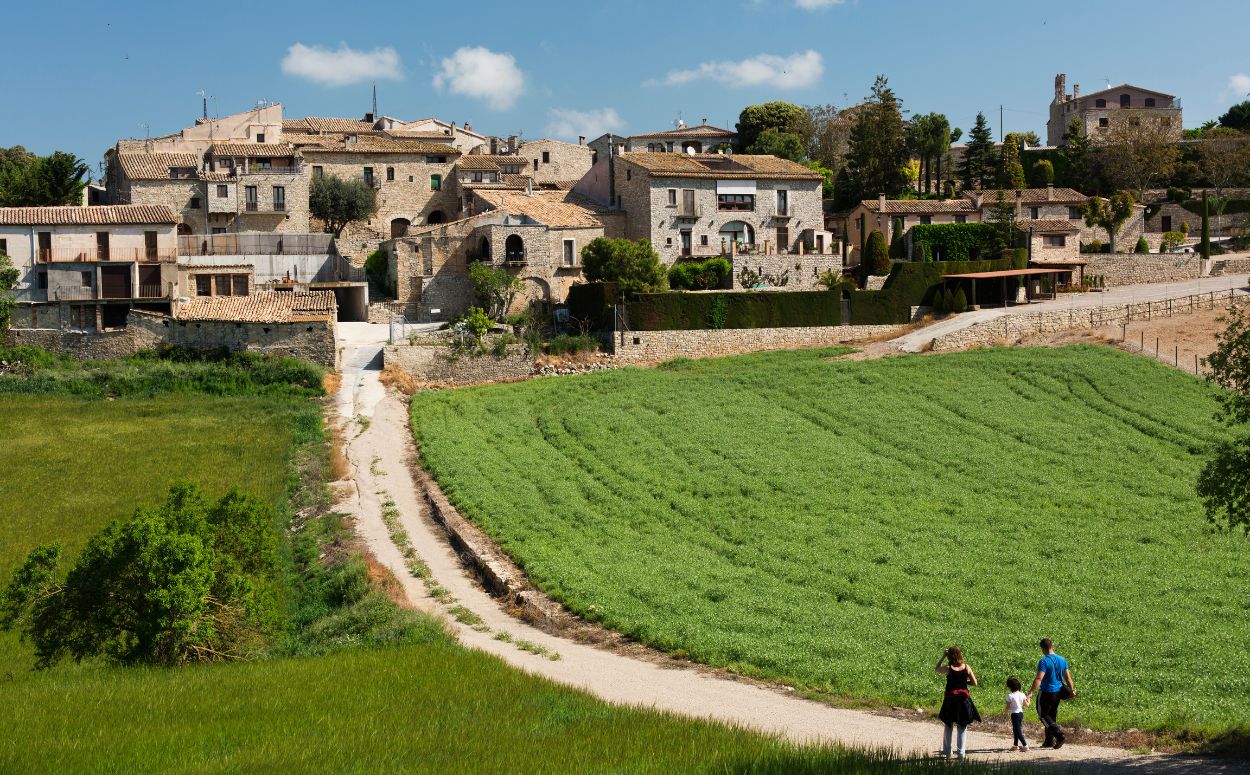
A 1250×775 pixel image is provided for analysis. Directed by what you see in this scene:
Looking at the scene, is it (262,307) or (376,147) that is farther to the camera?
(376,147)

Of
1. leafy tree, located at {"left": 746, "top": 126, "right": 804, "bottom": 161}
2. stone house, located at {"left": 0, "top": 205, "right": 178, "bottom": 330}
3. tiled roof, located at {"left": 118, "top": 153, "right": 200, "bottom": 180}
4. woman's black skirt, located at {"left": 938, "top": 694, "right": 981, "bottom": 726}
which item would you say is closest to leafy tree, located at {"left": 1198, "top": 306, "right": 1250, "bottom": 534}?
woman's black skirt, located at {"left": 938, "top": 694, "right": 981, "bottom": 726}

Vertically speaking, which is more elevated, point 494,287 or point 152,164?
point 152,164

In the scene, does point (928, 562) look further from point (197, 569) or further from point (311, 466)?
point (311, 466)

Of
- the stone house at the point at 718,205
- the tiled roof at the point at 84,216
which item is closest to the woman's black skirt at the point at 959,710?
the tiled roof at the point at 84,216

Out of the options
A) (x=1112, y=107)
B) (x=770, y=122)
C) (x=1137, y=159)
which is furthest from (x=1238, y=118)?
(x=770, y=122)

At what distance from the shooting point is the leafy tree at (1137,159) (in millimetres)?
92875

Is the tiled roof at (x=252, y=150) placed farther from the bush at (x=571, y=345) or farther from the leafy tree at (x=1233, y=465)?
the leafy tree at (x=1233, y=465)

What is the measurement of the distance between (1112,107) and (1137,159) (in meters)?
19.5

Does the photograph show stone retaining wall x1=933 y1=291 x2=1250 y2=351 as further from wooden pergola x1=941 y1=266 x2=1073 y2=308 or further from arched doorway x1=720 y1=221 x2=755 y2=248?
arched doorway x1=720 y1=221 x2=755 y2=248

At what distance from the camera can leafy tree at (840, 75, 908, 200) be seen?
3450 inches

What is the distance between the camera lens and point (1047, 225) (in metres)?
75.2

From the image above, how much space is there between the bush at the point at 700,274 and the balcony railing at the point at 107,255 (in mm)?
24219

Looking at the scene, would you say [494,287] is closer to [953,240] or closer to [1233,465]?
[953,240]

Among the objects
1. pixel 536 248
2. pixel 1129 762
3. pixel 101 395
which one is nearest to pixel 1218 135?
pixel 536 248
